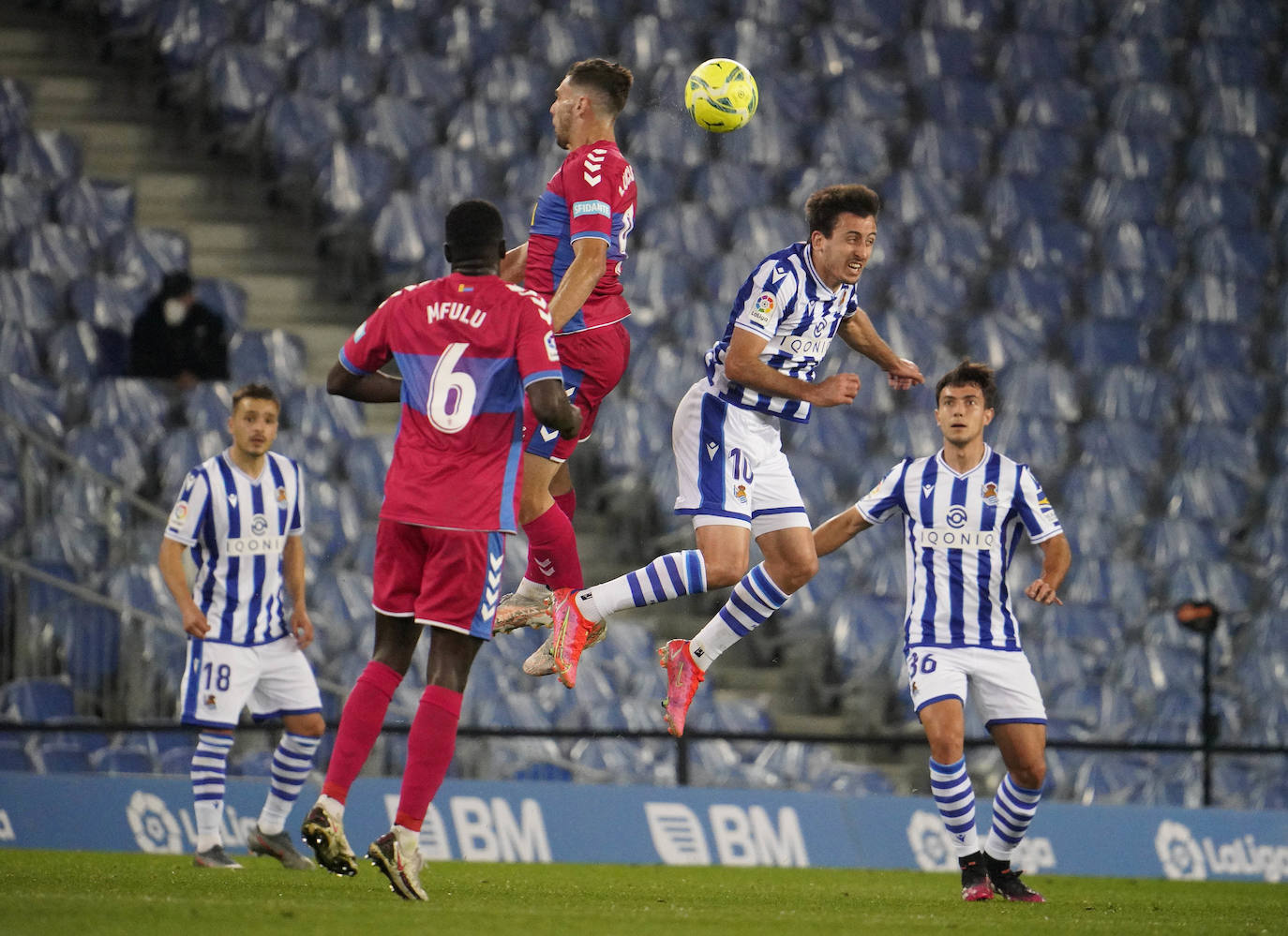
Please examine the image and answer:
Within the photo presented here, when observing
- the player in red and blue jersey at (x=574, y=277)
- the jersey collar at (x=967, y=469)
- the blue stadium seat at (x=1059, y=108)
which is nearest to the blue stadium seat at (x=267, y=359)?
the player in red and blue jersey at (x=574, y=277)

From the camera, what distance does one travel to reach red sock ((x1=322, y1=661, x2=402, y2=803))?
16.3ft

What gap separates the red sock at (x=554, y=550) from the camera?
20.9 ft

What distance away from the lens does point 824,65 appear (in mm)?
13922

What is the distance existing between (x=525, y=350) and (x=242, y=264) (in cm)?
818

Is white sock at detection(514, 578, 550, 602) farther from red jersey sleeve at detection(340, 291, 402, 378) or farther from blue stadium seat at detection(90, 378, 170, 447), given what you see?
blue stadium seat at detection(90, 378, 170, 447)

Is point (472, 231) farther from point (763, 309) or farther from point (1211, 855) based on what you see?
point (1211, 855)

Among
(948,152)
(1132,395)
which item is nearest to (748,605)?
(1132,395)

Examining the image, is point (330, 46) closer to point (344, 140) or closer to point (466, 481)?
point (344, 140)

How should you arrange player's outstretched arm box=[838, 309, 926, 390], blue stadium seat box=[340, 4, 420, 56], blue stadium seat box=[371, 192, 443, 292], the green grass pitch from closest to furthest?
the green grass pitch < player's outstretched arm box=[838, 309, 926, 390] < blue stadium seat box=[371, 192, 443, 292] < blue stadium seat box=[340, 4, 420, 56]

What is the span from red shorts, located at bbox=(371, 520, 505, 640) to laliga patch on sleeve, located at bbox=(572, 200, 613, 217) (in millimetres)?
1356

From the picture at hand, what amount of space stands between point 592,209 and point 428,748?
6.65 ft

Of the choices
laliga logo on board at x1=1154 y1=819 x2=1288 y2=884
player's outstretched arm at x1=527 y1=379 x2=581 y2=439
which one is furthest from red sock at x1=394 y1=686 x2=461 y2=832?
laliga logo on board at x1=1154 y1=819 x2=1288 y2=884

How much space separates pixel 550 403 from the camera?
4.95 meters

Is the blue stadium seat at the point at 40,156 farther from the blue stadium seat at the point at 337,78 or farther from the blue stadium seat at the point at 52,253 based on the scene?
the blue stadium seat at the point at 337,78
